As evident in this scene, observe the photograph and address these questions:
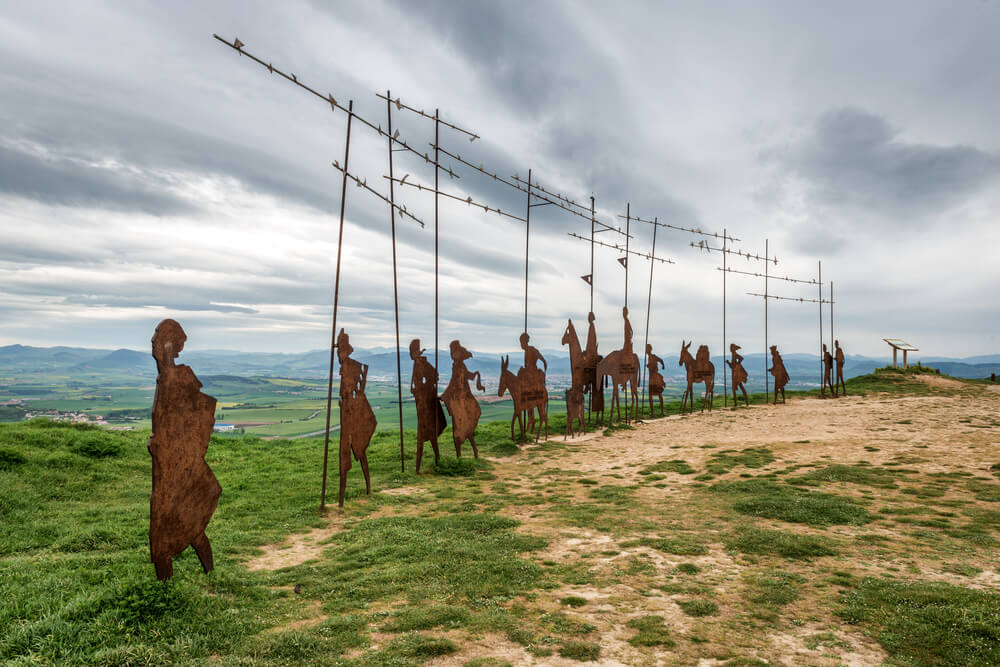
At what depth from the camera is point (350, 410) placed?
30.5 ft

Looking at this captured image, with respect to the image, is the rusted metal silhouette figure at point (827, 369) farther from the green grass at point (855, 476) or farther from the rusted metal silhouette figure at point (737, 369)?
the green grass at point (855, 476)

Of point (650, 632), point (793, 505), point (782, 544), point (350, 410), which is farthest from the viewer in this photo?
point (350, 410)

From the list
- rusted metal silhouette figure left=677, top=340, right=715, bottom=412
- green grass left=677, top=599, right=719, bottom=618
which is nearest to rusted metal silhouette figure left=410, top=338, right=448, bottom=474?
green grass left=677, top=599, right=719, bottom=618

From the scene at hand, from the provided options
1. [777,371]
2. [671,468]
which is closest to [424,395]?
[671,468]

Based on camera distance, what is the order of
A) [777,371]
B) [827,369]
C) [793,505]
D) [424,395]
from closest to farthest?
[793,505]
[424,395]
[777,371]
[827,369]

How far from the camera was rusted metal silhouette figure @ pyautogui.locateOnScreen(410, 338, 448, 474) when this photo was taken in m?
11.6

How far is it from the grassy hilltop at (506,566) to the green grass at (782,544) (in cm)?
4

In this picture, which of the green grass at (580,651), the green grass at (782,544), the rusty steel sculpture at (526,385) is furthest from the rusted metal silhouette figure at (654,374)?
the green grass at (580,651)

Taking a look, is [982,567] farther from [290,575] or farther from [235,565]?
[235,565]

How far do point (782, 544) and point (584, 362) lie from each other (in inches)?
475

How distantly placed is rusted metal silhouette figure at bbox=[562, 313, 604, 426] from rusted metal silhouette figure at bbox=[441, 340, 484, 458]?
224 inches

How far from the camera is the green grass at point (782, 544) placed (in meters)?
6.21

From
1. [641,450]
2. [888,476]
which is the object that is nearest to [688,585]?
[888,476]

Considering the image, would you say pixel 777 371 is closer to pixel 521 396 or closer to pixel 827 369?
pixel 827 369
